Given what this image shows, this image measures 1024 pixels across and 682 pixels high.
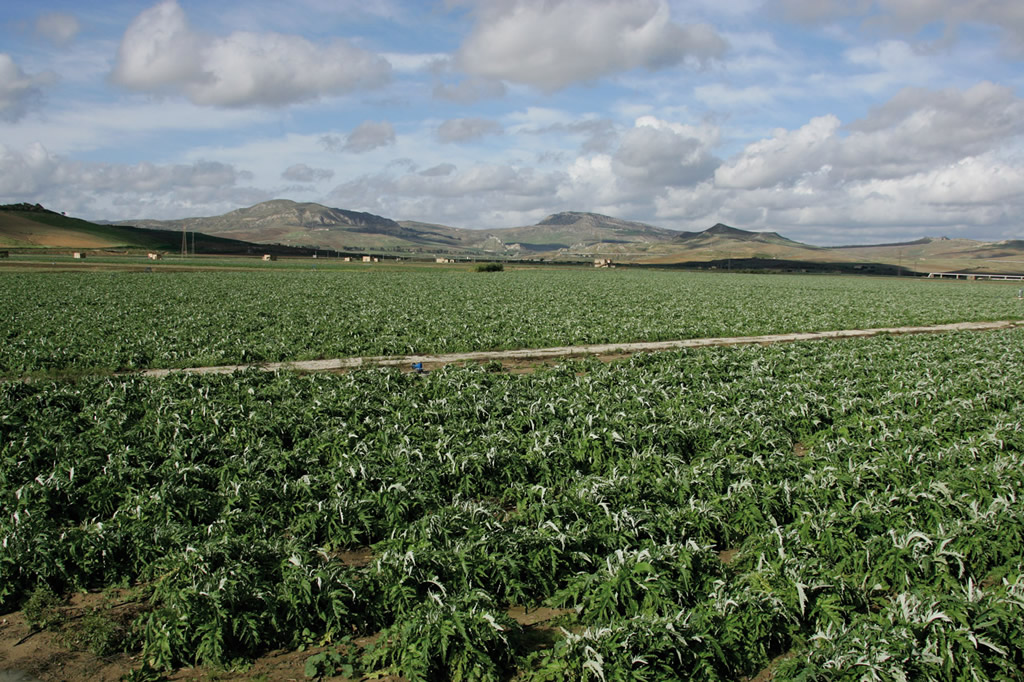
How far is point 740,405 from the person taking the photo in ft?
45.1

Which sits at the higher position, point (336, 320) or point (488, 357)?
point (336, 320)

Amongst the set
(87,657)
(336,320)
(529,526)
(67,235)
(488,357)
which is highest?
(67,235)

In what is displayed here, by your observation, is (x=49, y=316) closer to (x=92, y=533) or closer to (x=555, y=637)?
(x=92, y=533)

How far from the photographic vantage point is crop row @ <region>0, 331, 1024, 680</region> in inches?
222

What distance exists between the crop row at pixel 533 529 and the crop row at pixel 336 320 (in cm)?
816

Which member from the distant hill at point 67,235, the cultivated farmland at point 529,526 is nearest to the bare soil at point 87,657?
the cultivated farmland at point 529,526

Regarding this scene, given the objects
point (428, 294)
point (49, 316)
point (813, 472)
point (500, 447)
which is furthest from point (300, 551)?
point (428, 294)

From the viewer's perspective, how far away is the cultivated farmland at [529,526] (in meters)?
5.65

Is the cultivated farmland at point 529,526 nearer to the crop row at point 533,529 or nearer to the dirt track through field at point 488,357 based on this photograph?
the crop row at point 533,529

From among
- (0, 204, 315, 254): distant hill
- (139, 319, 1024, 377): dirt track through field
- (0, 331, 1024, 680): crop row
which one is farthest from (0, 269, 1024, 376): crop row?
(0, 204, 315, 254): distant hill

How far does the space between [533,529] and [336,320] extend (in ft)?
80.9

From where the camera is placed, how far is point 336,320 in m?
30.7

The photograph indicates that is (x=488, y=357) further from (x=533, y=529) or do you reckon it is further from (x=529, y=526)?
(x=533, y=529)

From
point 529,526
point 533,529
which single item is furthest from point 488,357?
point 533,529
